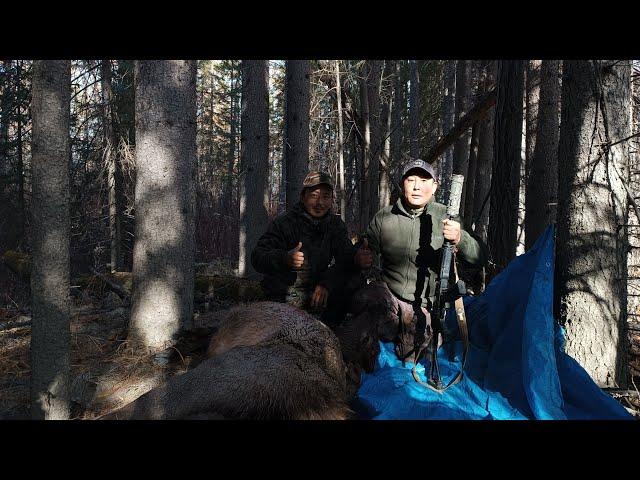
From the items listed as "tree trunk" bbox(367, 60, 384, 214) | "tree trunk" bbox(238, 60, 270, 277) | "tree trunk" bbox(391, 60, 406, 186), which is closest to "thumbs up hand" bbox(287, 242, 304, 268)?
"tree trunk" bbox(367, 60, 384, 214)

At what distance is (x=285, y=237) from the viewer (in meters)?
4.66

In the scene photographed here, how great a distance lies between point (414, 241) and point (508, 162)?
222 centimetres

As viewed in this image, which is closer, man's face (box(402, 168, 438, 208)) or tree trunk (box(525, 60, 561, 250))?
man's face (box(402, 168, 438, 208))

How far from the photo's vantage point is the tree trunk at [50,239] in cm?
311

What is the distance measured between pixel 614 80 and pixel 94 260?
14.3 metres

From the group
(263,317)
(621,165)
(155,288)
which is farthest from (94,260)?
(621,165)

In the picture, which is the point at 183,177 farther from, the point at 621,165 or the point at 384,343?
the point at 621,165

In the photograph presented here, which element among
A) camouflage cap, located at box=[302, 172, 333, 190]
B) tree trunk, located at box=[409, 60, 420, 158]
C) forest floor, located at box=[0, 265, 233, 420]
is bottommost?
forest floor, located at box=[0, 265, 233, 420]

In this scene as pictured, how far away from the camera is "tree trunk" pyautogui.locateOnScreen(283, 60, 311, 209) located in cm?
885

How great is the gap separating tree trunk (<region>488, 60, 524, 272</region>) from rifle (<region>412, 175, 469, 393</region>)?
6.52 feet

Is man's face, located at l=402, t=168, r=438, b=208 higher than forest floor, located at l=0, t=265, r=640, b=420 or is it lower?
higher

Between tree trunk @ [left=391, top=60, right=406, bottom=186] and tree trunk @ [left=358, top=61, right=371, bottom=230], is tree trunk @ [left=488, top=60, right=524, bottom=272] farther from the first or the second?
tree trunk @ [left=391, top=60, right=406, bottom=186]

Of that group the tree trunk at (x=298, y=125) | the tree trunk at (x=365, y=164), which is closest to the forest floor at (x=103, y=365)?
the tree trunk at (x=298, y=125)

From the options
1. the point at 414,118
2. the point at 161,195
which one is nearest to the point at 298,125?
the point at 161,195
